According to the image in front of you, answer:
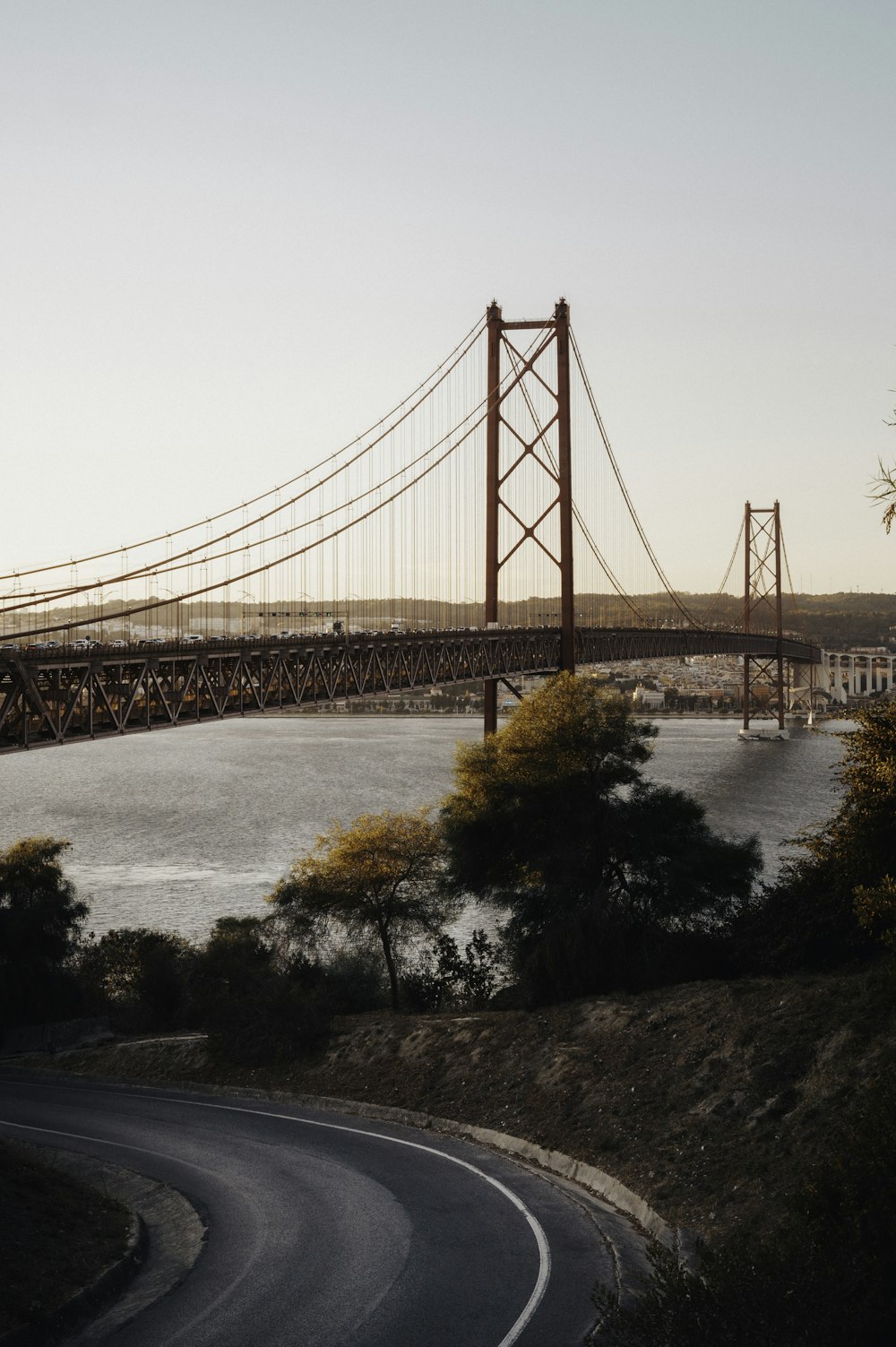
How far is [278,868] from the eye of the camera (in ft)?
142

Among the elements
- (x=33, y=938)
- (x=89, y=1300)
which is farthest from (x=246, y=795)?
(x=89, y=1300)

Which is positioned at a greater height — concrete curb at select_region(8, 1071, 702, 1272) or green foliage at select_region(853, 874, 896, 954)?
green foliage at select_region(853, 874, 896, 954)

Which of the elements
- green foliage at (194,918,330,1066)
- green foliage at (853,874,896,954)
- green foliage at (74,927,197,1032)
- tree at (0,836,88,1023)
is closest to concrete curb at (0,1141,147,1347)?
green foliage at (194,918,330,1066)

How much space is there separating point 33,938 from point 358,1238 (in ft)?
58.7

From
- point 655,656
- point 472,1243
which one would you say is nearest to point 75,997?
point 472,1243

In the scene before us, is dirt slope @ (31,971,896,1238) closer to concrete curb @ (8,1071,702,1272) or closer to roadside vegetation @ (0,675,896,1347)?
concrete curb @ (8,1071,702,1272)

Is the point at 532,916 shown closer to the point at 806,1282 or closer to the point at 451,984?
the point at 451,984

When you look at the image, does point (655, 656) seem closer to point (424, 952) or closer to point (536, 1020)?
point (424, 952)

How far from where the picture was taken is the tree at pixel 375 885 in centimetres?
2719

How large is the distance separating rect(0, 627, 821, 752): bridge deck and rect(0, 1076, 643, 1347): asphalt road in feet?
38.5

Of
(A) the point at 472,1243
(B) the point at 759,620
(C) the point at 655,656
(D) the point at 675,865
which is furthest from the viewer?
(B) the point at 759,620

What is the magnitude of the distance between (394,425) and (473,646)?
1774 centimetres

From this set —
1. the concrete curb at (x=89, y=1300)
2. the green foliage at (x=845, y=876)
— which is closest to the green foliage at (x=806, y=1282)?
the concrete curb at (x=89, y=1300)

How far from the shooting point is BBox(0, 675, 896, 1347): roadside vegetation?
15.8 metres
